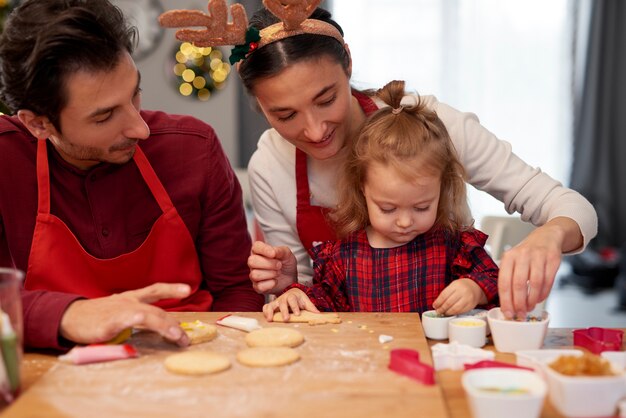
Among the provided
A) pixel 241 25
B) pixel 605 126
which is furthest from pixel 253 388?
pixel 605 126

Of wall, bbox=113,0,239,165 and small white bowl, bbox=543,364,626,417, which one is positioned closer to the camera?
small white bowl, bbox=543,364,626,417

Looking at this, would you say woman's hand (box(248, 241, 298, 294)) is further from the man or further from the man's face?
the man's face

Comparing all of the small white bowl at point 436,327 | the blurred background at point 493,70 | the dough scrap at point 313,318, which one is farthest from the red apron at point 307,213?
the blurred background at point 493,70

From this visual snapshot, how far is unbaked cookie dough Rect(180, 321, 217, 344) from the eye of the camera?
1.29 m

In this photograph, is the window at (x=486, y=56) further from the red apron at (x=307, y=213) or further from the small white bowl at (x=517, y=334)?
the small white bowl at (x=517, y=334)

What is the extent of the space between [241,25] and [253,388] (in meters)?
0.91

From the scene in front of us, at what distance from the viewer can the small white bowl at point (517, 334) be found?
1.22 meters

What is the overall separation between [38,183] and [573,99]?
4.31m

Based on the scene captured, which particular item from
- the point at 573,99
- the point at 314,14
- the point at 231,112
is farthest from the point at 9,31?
the point at 573,99

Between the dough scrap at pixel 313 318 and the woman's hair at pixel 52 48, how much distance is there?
2.08 feet

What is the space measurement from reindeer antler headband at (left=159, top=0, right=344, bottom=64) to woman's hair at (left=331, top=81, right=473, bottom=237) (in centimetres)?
25

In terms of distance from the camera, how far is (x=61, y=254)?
1643 millimetres

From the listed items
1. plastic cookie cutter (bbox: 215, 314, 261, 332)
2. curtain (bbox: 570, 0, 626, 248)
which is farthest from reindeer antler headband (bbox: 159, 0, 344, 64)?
curtain (bbox: 570, 0, 626, 248)

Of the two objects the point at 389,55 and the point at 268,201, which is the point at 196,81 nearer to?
the point at 389,55
